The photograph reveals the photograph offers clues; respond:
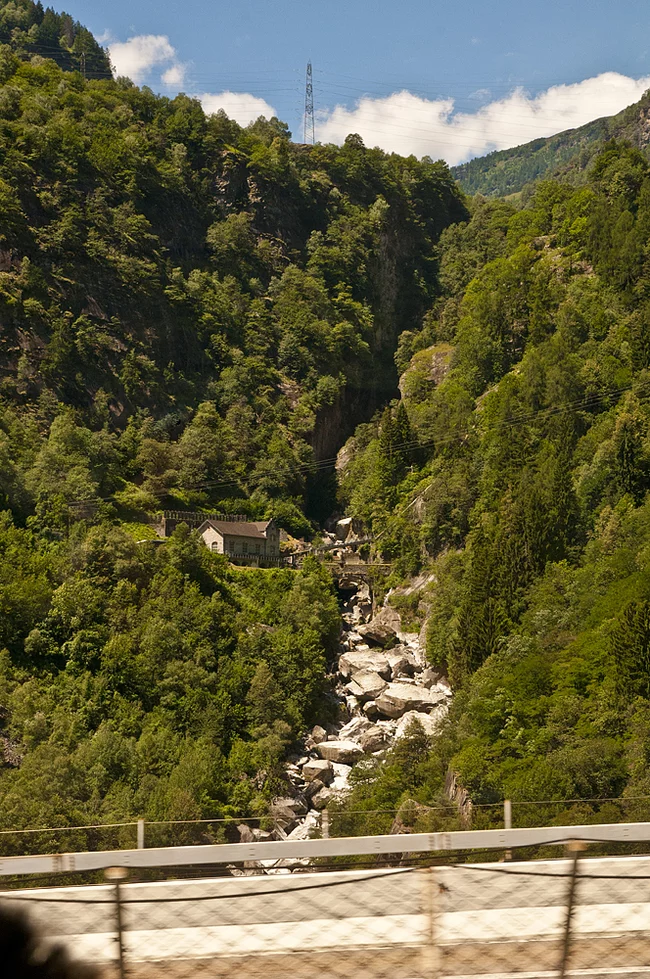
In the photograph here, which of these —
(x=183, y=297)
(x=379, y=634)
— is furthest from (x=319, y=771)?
(x=183, y=297)

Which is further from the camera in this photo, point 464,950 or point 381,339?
point 381,339

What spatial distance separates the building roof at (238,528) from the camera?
58438 millimetres

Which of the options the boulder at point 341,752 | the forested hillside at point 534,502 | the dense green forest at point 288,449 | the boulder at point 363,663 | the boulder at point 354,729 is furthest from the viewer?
the boulder at point 363,663

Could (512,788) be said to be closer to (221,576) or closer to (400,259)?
(221,576)

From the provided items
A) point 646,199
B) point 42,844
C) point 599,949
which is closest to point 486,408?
point 646,199

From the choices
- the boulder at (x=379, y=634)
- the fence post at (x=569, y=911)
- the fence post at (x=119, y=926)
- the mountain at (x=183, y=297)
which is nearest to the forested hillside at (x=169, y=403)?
the mountain at (x=183, y=297)

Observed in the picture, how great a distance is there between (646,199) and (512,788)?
2027 inches

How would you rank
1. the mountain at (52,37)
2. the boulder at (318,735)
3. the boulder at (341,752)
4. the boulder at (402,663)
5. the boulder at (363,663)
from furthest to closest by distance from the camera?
the mountain at (52,37) < the boulder at (402,663) < the boulder at (363,663) < the boulder at (318,735) < the boulder at (341,752)

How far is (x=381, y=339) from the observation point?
93.2 meters

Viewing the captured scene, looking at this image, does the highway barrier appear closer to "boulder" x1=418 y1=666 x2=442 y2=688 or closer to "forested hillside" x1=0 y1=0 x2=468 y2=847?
"forested hillside" x1=0 y1=0 x2=468 y2=847

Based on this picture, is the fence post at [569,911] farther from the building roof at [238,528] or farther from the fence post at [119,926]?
the building roof at [238,528]

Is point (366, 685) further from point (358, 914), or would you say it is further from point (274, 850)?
point (274, 850)

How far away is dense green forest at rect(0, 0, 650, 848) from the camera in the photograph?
121ft

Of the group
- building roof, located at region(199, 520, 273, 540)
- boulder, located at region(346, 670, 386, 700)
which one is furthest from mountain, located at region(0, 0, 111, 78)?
boulder, located at region(346, 670, 386, 700)
